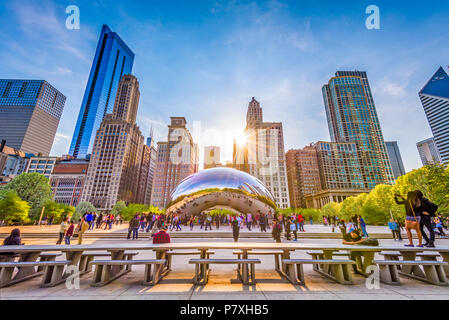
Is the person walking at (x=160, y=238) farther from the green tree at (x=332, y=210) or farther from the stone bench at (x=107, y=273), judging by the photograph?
the green tree at (x=332, y=210)

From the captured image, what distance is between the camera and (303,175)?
108688mm

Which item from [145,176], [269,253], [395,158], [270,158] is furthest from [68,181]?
[395,158]

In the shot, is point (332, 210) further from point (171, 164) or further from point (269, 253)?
point (171, 164)

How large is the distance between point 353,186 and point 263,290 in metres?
116

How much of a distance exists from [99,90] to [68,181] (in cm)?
7420

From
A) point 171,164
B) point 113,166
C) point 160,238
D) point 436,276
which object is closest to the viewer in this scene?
point 436,276

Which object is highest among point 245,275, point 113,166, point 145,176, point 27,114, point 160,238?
point 27,114

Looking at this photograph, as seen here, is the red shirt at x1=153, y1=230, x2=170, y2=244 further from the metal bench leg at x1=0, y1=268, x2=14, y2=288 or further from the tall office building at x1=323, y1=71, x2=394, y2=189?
the tall office building at x1=323, y1=71, x2=394, y2=189

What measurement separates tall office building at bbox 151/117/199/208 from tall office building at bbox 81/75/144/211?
14.0 m

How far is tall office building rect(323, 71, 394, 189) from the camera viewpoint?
315ft

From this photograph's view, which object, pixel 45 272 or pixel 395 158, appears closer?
pixel 45 272
